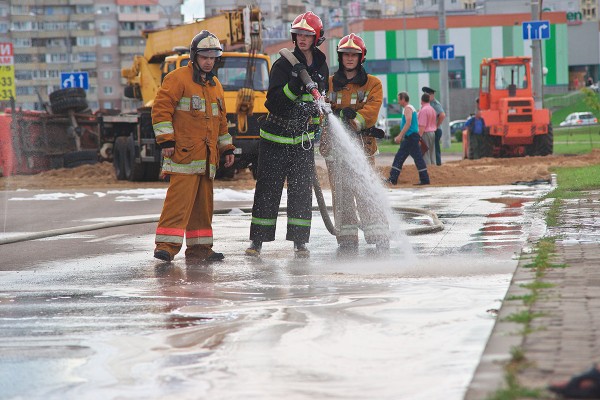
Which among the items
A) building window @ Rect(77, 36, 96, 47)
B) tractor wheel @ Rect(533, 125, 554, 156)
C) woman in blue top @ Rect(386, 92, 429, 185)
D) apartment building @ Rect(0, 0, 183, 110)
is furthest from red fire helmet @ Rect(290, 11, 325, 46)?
building window @ Rect(77, 36, 96, 47)

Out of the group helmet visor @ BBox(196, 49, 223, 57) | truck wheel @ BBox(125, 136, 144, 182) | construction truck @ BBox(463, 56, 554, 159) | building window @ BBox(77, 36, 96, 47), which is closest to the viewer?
helmet visor @ BBox(196, 49, 223, 57)

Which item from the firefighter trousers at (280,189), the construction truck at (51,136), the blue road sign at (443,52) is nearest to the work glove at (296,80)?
the firefighter trousers at (280,189)

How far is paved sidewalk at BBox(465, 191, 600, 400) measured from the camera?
4734 millimetres

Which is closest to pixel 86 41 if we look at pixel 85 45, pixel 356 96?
pixel 85 45

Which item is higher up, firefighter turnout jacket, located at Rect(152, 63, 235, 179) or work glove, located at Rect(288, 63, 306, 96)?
work glove, located at Rect(288, 63, 306, 96)

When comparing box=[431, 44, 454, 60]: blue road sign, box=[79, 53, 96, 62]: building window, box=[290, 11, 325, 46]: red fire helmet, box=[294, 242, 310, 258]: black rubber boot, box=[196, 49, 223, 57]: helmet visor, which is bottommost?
box=[294, 242, 310, 258]: black rubber boot

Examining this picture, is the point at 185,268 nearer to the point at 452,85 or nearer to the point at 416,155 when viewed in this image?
the point at 416,155

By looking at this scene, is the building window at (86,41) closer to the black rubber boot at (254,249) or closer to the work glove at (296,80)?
the black rubber boot at (254,249)

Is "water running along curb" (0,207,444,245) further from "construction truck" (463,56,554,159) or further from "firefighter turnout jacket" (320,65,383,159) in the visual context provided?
"construction truck" (463,56,554,159)

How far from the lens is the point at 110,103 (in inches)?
5044

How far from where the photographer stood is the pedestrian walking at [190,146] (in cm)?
1011

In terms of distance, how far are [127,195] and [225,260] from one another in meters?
10.7

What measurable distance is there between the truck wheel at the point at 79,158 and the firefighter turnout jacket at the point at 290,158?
2161 cm

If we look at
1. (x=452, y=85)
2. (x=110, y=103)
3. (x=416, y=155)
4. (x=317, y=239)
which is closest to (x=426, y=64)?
(x=452, y=85)
